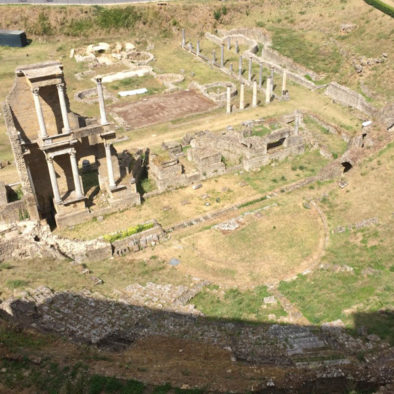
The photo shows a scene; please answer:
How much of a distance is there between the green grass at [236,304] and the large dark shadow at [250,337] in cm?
70

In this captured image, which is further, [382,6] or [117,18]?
[117,18]

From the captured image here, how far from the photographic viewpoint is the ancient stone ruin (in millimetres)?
31500

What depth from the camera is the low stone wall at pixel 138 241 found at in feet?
105

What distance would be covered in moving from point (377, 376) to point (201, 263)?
1406cm

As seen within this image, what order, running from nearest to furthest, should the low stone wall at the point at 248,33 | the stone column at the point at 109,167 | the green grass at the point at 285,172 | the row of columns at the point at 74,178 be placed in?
the row of columns at the point at 74,178 < the stone column at the point at 109,167 < the green grass at the point at 285,172 < the low stone wall at the point at 248,33

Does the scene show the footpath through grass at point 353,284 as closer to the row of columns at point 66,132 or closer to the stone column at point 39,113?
the row of columns at point 66,132

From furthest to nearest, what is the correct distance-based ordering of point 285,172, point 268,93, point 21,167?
point 268,93, point 285,172, point 21,167

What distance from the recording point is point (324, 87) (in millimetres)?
57062

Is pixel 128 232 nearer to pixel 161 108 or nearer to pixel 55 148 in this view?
pixel 55 148

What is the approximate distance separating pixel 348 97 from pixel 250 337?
37739 millimetres

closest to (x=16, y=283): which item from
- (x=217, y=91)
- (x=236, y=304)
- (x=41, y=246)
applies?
(x=41, y=246)

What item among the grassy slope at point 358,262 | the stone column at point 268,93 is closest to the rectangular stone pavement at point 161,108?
the stone column at point 268,93

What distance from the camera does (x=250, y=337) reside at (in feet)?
76.3

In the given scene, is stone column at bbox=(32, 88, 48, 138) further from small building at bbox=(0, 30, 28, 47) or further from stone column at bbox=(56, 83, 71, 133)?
small building at bbox=(0, 30, 28, 47)
